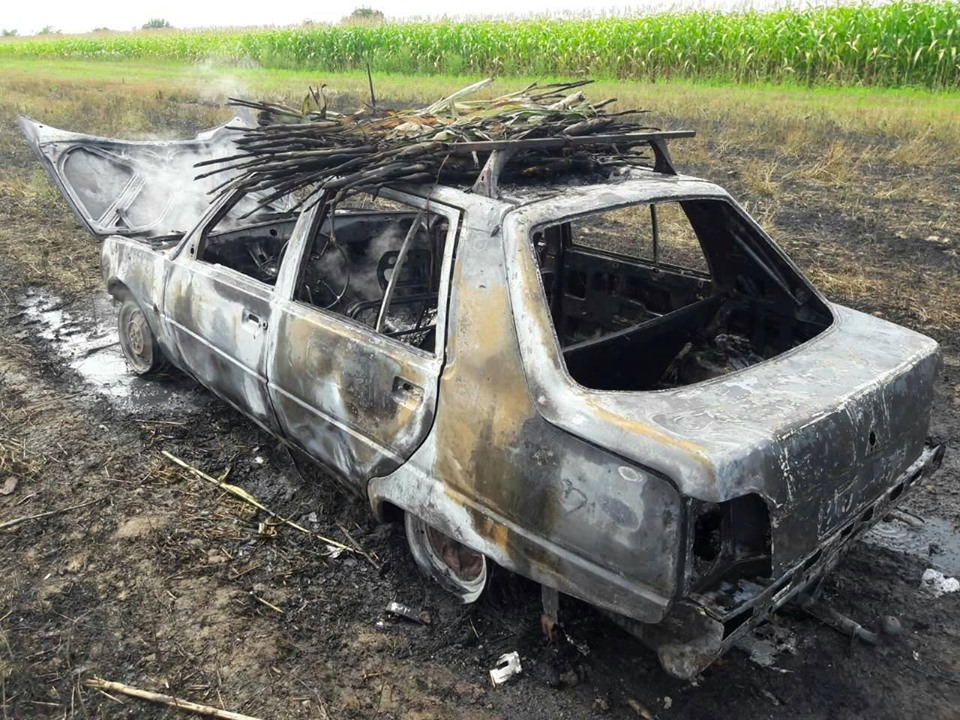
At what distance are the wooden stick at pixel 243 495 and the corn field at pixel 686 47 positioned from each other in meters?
13.9

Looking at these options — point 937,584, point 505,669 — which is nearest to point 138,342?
point 505,669

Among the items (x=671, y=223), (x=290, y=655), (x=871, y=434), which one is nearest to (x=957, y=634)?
(x=871, y=434)

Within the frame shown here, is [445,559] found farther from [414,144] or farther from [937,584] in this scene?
[937,584]

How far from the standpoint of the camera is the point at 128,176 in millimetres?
6457

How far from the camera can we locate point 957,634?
283 centimetres

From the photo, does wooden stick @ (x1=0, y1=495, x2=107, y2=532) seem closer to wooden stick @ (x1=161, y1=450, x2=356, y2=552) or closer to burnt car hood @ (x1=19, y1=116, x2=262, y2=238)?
wooden stick @ (x1=161, y1=450, x2=356, y2=552)

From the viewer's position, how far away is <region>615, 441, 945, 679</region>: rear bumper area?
2.08 meters

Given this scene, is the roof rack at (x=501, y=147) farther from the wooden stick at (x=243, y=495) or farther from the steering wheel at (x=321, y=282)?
the wooden stick at (x=243, y=495)

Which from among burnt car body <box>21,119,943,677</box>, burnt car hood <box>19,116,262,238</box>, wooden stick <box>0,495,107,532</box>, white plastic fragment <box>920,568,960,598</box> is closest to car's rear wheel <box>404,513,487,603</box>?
burnt car body <box>21,119,943,677</box>

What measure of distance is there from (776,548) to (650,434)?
1.69ft

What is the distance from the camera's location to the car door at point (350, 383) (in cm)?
266

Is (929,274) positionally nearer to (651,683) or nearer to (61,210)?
(651,683)

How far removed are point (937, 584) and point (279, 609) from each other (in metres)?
2.71

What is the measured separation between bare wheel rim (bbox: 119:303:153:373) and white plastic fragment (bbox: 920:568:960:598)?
436cm
